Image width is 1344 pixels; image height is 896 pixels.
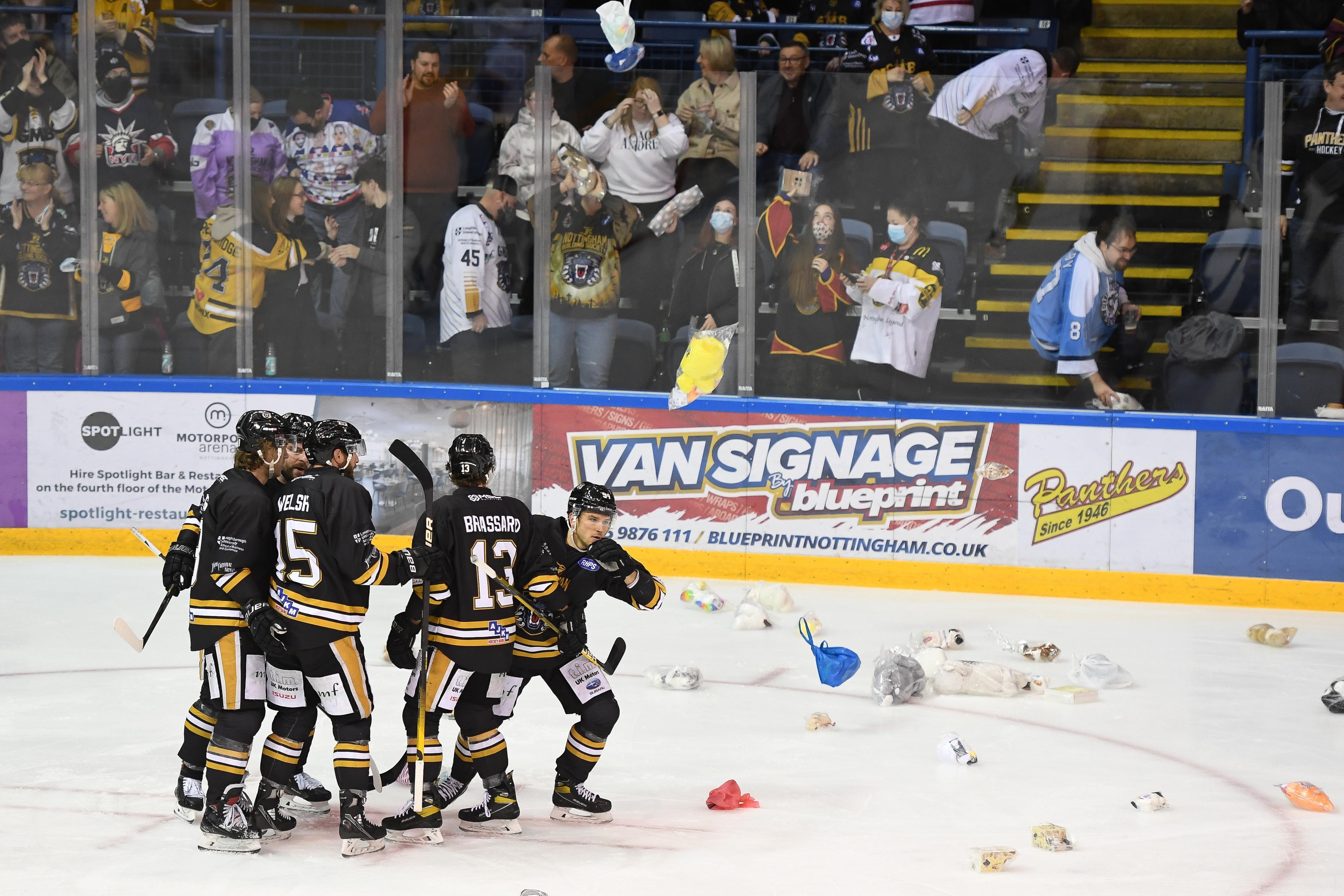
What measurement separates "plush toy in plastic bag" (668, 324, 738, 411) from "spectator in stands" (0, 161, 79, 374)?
13.2ft

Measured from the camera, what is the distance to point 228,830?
15.5 ft

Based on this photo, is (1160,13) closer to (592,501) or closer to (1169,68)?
(1169,68)

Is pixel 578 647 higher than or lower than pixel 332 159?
lower

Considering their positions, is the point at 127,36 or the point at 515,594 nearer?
the point at 515,594

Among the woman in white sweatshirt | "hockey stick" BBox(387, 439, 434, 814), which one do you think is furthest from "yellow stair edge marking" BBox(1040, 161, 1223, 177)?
"hockey stick" BBox(387, 439, 434, 814)

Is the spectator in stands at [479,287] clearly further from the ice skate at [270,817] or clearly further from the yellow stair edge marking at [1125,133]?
the ice skate at [270,817]

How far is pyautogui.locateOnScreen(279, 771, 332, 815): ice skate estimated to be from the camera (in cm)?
517

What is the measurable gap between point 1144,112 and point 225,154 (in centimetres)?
576

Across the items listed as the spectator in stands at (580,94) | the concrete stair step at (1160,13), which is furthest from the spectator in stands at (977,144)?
the concrete stair step at (1160,13)

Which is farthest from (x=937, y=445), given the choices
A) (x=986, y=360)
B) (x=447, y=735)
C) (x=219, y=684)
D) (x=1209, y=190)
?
(x=219, y=684)

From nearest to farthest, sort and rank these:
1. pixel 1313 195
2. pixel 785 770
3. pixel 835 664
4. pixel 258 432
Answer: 1. pixel 258 432
2. pixel 785 770
3. pixel 835 664
4. pixel 1313 195

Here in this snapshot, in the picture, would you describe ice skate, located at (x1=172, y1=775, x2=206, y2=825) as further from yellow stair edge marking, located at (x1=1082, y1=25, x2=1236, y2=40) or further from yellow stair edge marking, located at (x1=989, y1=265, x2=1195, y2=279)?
yellow stair edge marking, located at (x1=1082, y1=25, x2=1236, y2=40)

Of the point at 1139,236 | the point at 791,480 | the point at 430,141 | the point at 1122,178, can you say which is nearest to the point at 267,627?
the point at 791,480

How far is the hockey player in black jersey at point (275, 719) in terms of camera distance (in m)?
4.87
